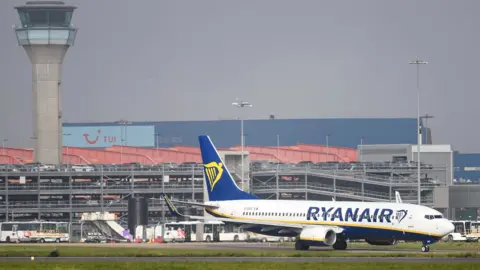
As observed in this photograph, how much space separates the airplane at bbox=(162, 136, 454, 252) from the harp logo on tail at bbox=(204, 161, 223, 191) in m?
0.34

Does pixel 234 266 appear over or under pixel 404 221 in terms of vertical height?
under

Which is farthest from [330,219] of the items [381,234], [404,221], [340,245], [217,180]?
[217,180]

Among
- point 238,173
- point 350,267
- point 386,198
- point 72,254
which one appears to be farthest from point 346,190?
point 350,267

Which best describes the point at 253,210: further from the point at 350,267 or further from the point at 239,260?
the point at 350,267

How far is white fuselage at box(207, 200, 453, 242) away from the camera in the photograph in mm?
95312

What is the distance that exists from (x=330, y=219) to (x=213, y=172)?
15843 millimetres

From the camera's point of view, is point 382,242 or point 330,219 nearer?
point 382,242

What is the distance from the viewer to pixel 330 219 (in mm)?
99875

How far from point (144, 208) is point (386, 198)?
58.1m

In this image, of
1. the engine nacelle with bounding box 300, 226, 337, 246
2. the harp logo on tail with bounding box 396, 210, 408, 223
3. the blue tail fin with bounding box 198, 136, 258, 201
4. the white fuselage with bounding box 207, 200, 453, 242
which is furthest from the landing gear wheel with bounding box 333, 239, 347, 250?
the blue tail fin with bounding box 198, 136, 258, 201

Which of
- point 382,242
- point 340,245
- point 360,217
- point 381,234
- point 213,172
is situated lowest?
point 340,245

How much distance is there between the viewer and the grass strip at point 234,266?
224 ft

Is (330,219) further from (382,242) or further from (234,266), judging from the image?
(234,266)

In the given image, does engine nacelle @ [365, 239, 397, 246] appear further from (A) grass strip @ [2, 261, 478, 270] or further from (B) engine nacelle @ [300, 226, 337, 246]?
(A) grass strip @ [2, 261, 478, 270]
